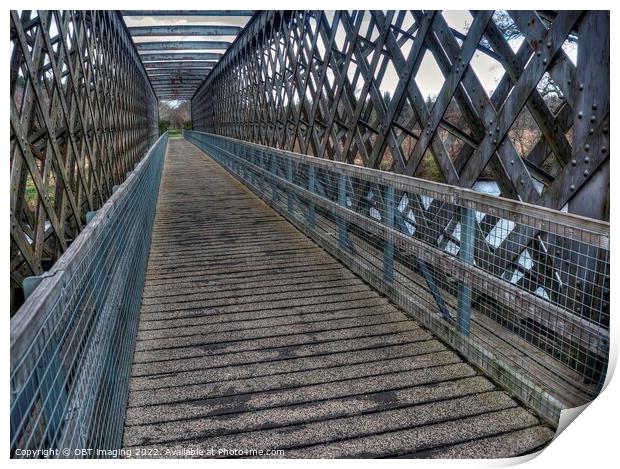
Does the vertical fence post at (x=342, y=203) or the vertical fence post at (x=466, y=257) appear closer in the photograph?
the vertical fence post at (x=466, y=257)

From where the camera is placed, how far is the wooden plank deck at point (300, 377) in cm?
264

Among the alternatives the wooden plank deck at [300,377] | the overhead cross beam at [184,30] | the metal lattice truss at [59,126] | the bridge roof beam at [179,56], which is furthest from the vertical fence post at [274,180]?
the bridge roof beam at [179,56]

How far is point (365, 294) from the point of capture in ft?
15.3

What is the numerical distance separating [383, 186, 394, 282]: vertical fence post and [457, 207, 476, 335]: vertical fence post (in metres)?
1.01

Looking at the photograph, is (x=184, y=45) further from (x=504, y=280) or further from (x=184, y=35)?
(x=504, y=280)

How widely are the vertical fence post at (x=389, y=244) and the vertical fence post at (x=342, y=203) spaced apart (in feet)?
3.62

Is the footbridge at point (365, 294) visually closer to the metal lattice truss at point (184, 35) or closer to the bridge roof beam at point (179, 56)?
the metal lattice truss at point (184, 35)

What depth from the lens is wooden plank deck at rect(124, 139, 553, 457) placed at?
264 centimetres

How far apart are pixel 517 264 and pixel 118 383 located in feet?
7.96

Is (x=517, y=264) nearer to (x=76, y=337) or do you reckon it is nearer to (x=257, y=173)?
(x=76, y=337)

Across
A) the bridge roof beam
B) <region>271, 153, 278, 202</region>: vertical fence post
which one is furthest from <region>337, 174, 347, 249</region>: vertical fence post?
the bridge roof beam

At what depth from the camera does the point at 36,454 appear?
4.96 feet

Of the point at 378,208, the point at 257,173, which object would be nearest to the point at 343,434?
the point at 378,208

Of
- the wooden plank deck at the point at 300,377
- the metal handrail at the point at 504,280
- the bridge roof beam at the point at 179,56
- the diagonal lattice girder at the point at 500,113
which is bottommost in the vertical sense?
the wooden plank deck at the point at 300,377
